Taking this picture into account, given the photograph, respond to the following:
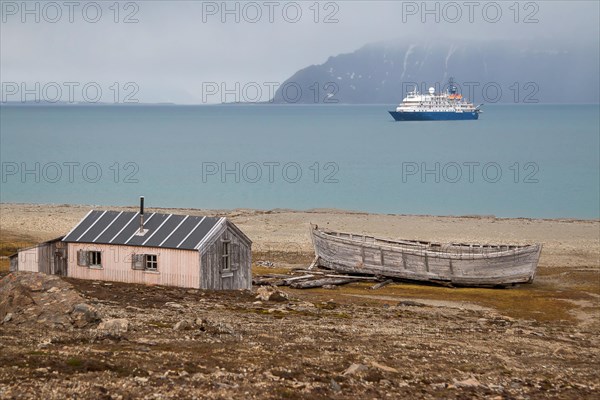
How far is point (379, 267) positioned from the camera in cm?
4762

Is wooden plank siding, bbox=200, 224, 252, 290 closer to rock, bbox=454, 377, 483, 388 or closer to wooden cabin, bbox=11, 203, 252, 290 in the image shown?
wooden cabin, bbox=11, 203, 252, 290

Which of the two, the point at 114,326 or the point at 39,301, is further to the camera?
the point at 39,301

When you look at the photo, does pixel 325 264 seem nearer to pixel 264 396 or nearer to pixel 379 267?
pixel 379 267

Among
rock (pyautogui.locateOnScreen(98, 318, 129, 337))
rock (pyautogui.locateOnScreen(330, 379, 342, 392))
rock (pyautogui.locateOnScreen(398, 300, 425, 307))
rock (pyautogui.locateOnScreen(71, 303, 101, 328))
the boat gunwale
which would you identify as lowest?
rock (pyautogui.locateOnScreen(398, 300, 425, 307))

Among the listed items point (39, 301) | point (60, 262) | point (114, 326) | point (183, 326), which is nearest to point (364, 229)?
point (60, 262)

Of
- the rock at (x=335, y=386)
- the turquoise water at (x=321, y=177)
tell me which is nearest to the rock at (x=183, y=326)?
the rock at (x=335, y=386)

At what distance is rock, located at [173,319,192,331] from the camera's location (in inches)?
1129

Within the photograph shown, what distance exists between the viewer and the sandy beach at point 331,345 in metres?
22.7

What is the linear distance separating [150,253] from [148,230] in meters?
1.22

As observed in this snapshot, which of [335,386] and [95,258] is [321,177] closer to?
[95,258]

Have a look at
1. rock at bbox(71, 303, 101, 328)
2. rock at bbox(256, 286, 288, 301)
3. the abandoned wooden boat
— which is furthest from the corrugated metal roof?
the abandoned wooden boat

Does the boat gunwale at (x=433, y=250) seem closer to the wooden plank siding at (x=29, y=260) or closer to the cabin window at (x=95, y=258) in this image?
the cabin window at (x=95, y=258)

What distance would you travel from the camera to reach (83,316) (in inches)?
1101

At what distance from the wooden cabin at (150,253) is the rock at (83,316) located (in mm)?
9813
